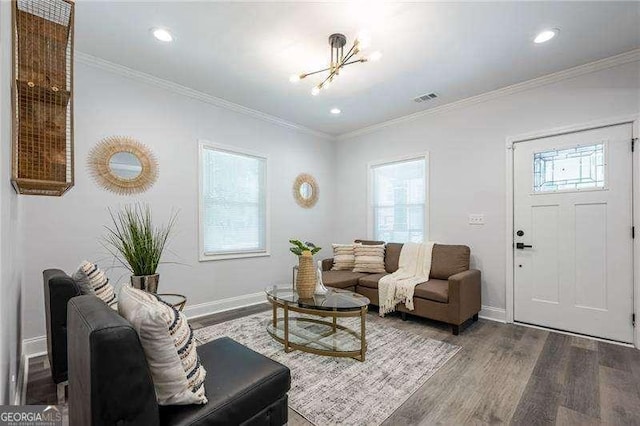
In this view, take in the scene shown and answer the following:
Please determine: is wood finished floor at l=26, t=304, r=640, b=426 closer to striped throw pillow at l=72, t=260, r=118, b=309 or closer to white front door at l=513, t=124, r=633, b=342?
white front door at l=513, t=124, r=633, b=342

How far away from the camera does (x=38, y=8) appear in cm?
143

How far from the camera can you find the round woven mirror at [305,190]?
4855 mm

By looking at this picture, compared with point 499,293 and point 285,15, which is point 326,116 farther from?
point 499,293

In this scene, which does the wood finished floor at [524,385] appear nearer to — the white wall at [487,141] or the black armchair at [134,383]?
the black armchair at [134,383]

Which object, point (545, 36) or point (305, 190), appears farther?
point (305, 190)

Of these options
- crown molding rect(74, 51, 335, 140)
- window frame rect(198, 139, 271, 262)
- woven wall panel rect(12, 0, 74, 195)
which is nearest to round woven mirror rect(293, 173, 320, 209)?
window frame rect(198, 139, 271, 262)

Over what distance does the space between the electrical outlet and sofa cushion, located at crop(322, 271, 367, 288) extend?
1.56 metres

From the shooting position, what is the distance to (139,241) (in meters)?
2.43

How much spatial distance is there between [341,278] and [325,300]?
47.4 inches

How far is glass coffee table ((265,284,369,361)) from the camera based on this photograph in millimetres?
2502

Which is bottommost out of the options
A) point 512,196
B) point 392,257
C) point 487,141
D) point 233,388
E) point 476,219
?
point 233,388

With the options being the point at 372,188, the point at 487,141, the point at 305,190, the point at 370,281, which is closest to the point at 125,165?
the point at 305,190

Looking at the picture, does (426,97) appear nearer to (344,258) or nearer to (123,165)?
(344,258)
